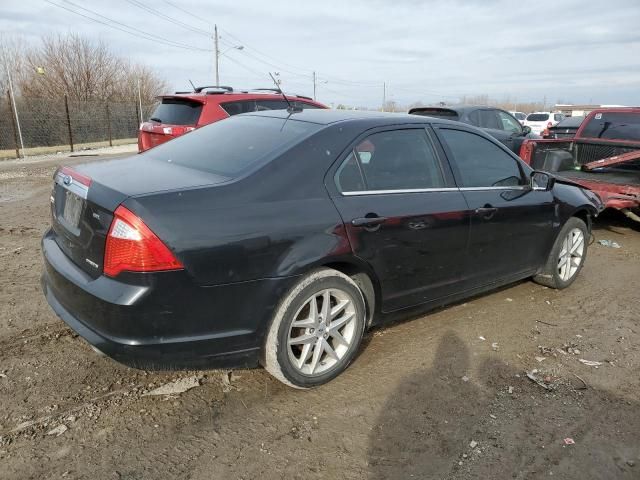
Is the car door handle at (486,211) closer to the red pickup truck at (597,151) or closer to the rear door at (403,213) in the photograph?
the rear door at (403,213)

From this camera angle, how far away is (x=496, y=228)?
397 centimetres

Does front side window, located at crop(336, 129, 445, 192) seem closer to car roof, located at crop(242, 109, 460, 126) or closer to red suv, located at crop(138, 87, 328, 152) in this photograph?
car roof, located at crop(242, 109, 460, 126)

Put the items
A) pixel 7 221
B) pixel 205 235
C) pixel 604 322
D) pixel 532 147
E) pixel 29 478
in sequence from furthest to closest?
pixel 532 147 < pixel 7 221 < pixel 604 322 < pixel 205 235 < pixel 29 478

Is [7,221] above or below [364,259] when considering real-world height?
below

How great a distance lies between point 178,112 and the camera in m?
8.02

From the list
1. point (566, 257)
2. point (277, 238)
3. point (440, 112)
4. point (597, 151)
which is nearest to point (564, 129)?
point (440, 112)

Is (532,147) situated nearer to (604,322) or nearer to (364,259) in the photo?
(604,322)

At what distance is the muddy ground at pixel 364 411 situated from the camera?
248 cm

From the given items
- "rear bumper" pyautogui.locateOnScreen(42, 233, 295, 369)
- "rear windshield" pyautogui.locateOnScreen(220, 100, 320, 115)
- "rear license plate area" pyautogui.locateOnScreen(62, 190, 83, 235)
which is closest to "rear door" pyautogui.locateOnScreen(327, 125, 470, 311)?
"rear bumper" pyautogui.locateOnScreen(42, 233, 295, 369)

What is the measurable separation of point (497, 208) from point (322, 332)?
1.81 meters

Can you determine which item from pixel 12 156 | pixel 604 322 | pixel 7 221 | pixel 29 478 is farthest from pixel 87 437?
pixel 12 156

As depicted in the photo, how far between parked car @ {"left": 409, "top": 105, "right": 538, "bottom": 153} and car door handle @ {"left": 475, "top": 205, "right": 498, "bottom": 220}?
6.24m

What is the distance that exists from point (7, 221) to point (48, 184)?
12.3 feet

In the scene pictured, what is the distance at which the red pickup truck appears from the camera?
23.6 ft
